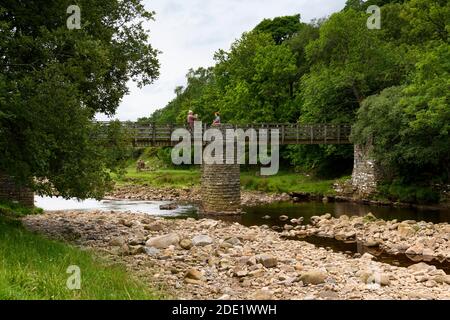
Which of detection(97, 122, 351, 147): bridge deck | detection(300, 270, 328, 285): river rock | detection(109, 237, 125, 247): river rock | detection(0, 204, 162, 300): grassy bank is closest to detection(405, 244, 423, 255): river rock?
detection(300, 270, 328, 285): river rock

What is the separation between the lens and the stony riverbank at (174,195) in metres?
38.2

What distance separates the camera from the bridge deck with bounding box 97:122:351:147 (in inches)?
1348

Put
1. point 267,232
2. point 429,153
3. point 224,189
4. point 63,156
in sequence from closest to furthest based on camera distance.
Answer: point 63,156 < point 267,232 < point 429,153 < point 224,189

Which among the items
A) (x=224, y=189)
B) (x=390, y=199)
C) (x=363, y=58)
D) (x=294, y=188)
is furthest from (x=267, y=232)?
(x=363, y=58)

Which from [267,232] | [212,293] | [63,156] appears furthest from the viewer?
[267,232]

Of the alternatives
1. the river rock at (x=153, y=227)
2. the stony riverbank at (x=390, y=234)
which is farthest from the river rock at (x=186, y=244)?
the stony riverbank at (x=390, y=234)

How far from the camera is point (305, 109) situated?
148ft

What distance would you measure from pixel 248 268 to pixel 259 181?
31.4 m

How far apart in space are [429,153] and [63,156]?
24.0 metres

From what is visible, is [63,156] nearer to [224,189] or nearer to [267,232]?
[267,232]

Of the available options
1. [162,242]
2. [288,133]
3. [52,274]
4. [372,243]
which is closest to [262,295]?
[52,274]

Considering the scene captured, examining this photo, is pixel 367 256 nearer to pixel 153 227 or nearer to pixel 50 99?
pixel 153 227

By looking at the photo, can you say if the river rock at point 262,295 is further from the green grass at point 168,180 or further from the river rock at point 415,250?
the green grass at point 168,180

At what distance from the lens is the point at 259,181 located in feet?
145
